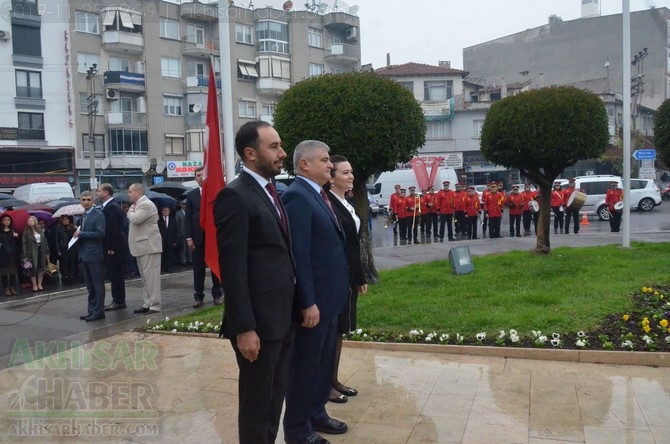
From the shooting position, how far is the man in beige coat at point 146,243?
8.80 meters

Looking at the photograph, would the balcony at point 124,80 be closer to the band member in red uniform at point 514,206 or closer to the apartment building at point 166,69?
the apartment building at point 166,69

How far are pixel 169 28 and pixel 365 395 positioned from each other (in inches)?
1722

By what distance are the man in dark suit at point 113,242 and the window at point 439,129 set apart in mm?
42640

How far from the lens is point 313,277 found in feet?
13.5

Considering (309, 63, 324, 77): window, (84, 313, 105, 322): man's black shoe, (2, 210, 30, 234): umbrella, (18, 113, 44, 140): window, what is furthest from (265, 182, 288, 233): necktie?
(309, 63, 324, 77): window

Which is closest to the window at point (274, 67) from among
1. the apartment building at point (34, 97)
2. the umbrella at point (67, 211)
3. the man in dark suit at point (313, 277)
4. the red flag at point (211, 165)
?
the apartment building at point (34, 97)

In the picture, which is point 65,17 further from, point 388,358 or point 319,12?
point 388,358

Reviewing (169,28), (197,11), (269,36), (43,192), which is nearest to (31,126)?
(169,28)

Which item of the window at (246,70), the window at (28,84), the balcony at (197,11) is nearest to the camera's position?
the window at (28,84)

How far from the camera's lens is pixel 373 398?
5117 mm

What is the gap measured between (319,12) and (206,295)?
147 ft

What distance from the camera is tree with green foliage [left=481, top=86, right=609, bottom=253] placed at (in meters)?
10.4

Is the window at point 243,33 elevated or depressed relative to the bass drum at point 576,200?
elevated

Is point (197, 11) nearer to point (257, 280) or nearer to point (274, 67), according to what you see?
point (274, 67)
